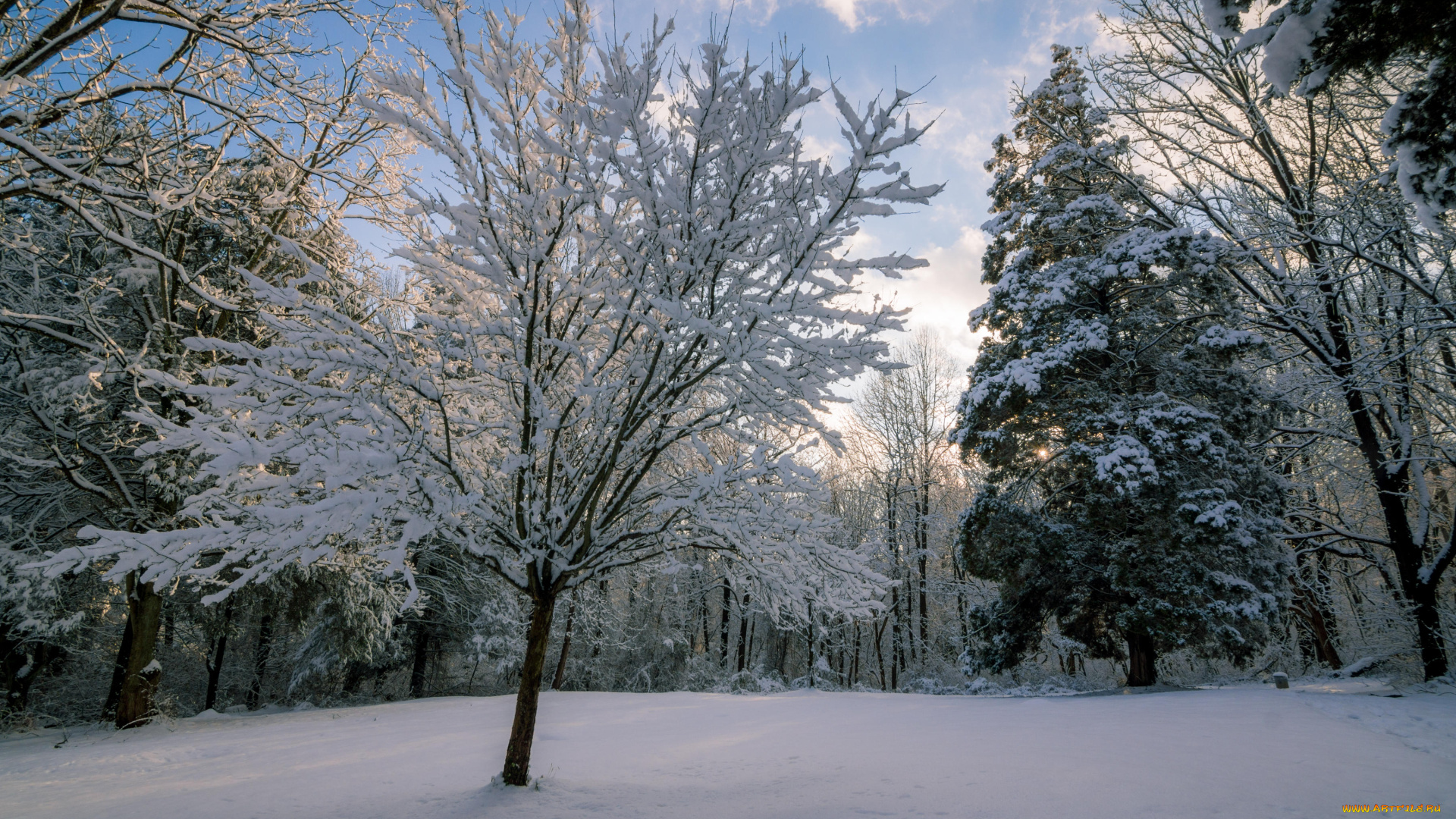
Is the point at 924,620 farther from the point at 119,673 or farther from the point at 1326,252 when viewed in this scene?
the point at 119,673

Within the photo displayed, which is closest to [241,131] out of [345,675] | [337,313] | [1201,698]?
[337,313]

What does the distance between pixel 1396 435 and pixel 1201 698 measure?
460cm

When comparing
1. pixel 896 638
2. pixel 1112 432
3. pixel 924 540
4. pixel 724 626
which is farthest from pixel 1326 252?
pixel 724 626

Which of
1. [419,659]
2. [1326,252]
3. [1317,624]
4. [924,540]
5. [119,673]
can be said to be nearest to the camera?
[1326,252]

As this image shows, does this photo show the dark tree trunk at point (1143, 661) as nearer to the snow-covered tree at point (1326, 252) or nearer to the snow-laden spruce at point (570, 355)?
the snow-covered tree at point (1326, 252)

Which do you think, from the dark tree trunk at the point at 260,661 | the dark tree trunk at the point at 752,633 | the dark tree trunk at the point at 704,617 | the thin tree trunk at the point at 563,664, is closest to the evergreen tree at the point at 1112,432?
the thin tree trunk at the point at 563,664

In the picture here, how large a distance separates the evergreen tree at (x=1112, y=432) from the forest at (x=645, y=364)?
0.09 metres

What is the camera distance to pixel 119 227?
8039 millimetres

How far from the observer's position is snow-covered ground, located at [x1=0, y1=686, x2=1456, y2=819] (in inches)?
148

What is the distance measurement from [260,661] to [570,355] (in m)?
17.4

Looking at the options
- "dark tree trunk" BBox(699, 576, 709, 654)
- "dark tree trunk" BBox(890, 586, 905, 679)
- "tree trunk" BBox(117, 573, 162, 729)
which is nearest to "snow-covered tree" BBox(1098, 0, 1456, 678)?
"dark tree trunk" BBox(890, 586, 905, 679)

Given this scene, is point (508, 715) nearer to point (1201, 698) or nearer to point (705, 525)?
point (705, 525)

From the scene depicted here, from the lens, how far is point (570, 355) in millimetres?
4676

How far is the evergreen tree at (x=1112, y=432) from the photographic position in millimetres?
9086
